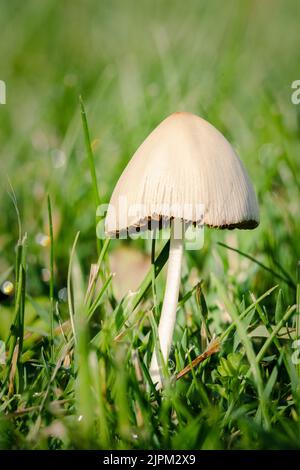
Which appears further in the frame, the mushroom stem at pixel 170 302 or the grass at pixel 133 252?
the mushroom stem at pixel 170 302

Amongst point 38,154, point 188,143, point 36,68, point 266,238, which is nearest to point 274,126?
point 266,238

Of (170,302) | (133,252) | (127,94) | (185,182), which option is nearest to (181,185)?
(185,182)

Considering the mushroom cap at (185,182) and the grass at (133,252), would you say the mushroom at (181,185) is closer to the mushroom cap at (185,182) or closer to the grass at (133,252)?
the mushroom cap at (185,182)

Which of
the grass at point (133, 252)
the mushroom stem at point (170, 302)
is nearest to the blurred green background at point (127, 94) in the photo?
the grass at point (133, 252)

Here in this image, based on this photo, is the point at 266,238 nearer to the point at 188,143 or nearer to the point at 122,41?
the point at 188,143
